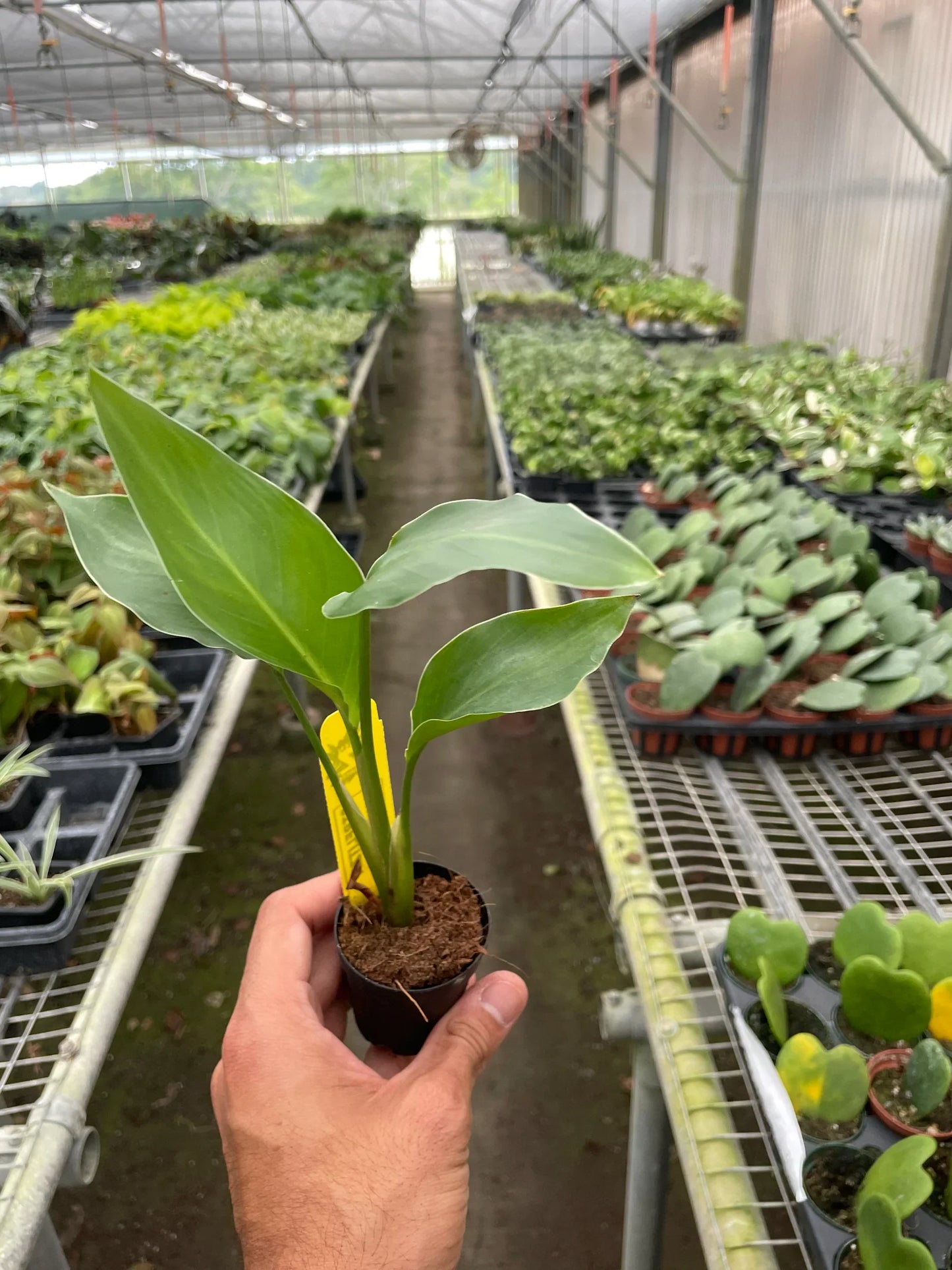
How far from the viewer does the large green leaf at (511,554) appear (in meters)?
0.47

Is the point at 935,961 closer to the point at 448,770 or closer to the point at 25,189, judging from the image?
the point at 448,770

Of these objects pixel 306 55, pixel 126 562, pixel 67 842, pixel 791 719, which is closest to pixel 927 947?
pixel 791 719

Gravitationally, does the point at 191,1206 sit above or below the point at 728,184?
below

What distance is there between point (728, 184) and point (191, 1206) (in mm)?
6125

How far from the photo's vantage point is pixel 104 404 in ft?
1.66

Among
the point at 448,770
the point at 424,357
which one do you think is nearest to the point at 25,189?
the point at 424,357

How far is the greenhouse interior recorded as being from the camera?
65cm

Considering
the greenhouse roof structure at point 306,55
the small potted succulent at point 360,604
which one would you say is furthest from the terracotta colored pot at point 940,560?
the greenhouse roof structure at point 306,55

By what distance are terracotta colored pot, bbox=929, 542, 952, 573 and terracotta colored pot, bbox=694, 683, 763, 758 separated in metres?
0.70

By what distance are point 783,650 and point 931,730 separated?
0.27 m

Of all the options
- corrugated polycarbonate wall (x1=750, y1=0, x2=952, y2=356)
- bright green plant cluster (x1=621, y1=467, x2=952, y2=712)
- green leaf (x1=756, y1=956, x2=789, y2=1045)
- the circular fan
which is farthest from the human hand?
the circular fan

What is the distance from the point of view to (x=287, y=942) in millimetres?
831

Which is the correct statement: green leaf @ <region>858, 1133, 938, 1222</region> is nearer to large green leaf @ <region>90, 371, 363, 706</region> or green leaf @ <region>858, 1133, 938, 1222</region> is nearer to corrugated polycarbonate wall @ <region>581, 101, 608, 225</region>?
large green leaf @ <region>90, 371, 363, 706</region>

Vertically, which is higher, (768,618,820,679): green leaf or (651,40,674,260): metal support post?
(651,40,674,260): metal support post
